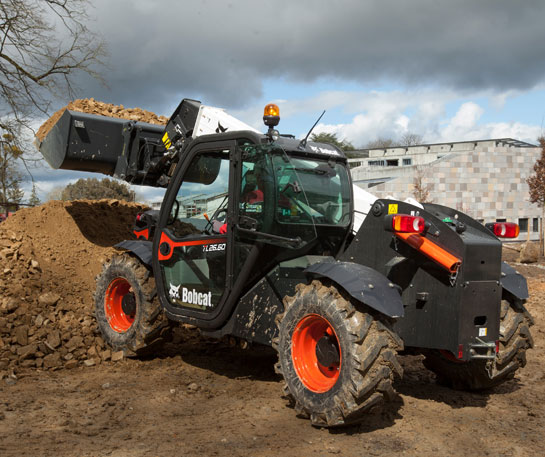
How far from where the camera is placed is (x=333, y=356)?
14.2 ft

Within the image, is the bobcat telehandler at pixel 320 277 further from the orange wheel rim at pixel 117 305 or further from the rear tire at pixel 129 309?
the orange wheel rim at pixel 117 305

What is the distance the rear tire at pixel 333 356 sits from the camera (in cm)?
397

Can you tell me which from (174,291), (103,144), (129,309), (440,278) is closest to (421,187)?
(103,144)

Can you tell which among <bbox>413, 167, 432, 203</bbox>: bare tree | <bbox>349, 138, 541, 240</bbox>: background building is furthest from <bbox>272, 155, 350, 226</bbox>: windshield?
<bbox>349, 138, 541, 240</bbox>: background building

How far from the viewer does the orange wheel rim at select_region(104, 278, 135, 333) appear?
22.2ft

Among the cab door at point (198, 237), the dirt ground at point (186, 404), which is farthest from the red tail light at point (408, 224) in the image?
the cab door at point (198, 237)

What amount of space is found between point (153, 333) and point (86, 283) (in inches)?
91.9

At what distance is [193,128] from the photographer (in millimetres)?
6922

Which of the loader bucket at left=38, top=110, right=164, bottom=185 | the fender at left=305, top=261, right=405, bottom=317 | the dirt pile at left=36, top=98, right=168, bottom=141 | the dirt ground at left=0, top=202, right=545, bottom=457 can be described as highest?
the dirt pile at left=36, top=98, right=168, bottom=141

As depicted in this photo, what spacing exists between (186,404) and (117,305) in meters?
2.30

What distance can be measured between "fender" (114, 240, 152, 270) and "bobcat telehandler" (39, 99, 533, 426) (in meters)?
0.03

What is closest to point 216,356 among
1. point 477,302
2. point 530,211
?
point 477,302

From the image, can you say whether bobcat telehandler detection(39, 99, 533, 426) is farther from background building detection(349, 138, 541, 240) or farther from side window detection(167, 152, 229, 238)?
background building detection(349, 138, 541, 240)

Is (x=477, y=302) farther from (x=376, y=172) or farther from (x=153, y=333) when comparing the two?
(x=376, y=172)
